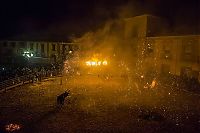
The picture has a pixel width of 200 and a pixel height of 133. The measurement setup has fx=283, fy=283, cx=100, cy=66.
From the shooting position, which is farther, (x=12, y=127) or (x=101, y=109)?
(x=101, y=109)

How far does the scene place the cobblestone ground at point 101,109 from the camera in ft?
58.5

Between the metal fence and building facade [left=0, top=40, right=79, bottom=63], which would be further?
building facade [left=0, top=40, right=79, bottom=63]

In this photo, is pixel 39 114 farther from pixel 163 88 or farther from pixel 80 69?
pixel 80 69

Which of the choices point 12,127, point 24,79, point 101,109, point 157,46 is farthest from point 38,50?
point 12,127

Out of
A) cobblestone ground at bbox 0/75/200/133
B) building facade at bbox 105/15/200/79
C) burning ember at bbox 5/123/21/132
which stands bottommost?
burning ember at bbox 5/123/21/132

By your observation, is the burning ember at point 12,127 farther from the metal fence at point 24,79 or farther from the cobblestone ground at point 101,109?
the metal fence at point 24,79

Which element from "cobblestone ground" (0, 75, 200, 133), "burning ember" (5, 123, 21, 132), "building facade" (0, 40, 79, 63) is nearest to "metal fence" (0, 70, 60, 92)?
"cobblestone ground" (0, 75, 200, 133)

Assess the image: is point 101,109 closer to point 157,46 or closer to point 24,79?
point 24,79

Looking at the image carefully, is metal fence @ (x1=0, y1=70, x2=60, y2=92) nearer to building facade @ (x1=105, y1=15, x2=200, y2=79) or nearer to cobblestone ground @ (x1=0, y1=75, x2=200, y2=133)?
cobblestone ground @ (x1=0, y1=75, x2=200, y2=133)

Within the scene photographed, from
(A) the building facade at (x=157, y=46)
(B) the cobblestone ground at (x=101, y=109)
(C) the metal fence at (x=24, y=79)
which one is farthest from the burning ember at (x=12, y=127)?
(A) the building facade at (x=157, y=46)

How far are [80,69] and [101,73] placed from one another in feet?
16.5

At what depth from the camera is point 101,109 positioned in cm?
2172

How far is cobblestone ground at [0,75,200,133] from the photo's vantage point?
1784cm

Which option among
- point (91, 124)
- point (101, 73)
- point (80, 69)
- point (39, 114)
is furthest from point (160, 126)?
point (80, 69)
